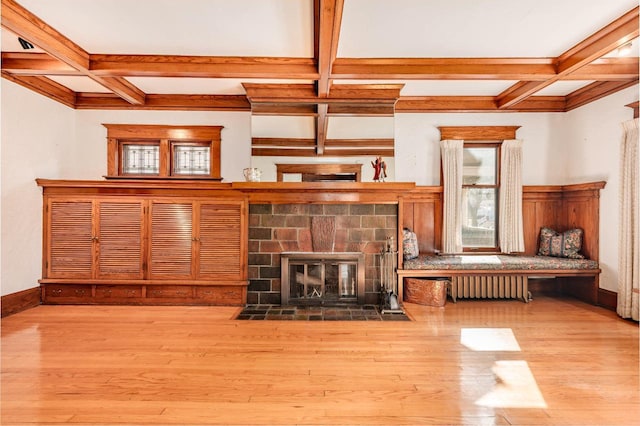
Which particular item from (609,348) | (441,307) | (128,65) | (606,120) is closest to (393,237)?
(441,307)

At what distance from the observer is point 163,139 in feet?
15.8

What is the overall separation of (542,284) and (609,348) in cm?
210

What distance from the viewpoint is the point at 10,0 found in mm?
2582

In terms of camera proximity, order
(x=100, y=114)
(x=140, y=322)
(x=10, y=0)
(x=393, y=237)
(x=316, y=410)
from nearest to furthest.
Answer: (x=316, y=410)
(x=10, y=0)
(x=140, y=322)
(x=393, y=237)
(x=100, y=114)

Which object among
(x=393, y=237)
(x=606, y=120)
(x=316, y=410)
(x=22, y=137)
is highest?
(x=606, y=120)

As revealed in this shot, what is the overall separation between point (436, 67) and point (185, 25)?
2383 millimetres

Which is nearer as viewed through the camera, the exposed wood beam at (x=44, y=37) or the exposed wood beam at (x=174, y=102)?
the exposed wood beam at (x=44, y=37)

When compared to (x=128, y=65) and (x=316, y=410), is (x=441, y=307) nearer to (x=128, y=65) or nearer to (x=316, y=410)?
(x=316, y=410)

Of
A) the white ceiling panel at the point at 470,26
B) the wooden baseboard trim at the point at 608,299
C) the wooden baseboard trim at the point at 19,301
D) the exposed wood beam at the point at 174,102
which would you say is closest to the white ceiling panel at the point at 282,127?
the exposed wood beam at the point at 174,102

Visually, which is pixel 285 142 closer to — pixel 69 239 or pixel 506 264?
→ pixel 69 239

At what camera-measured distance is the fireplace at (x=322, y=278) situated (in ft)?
13.8

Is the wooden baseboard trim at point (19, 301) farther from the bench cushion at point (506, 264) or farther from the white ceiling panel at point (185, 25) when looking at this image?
the bench cushion at point (506, 264)

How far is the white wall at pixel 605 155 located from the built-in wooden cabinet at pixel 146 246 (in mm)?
4323

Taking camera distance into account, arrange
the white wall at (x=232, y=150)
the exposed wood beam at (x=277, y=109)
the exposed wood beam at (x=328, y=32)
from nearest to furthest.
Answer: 1. the exposed wood beam at (x=328, y=32)
2. the white wall at (x=232, y=150)
3. the exposed wood beam at (x=277, y=109)
